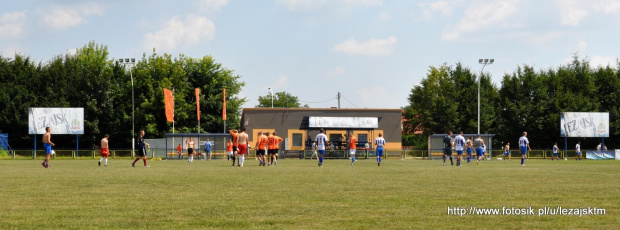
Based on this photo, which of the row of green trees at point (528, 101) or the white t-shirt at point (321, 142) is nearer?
the white t-shirt at point (321, 142)

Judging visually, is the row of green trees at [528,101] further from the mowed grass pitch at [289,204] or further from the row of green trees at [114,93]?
the mowed grass pitch at [289,204]

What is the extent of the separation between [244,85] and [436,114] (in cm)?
2099

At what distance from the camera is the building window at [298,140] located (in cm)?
6875

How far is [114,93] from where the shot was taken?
253ft

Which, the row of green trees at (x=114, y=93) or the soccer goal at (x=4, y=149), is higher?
the row of green trees at (x=114, y=93)

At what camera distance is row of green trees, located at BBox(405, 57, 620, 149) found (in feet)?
252

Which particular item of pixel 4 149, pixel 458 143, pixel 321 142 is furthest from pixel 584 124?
pixel 4 149

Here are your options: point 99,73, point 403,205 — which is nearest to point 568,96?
point 99,73

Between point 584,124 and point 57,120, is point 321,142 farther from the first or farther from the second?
point 584,124

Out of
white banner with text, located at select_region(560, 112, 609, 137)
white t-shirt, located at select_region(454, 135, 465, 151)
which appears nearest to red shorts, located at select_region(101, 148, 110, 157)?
white t-shirt, located at select_region(454, 135, 465, 151)

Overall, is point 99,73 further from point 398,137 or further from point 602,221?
point 602,221

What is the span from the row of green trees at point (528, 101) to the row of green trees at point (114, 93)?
874 inches

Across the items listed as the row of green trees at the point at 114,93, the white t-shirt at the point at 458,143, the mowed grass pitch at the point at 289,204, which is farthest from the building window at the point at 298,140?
the mowed grass pitch at the point at 289,204

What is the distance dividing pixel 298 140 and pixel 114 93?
2080cm
